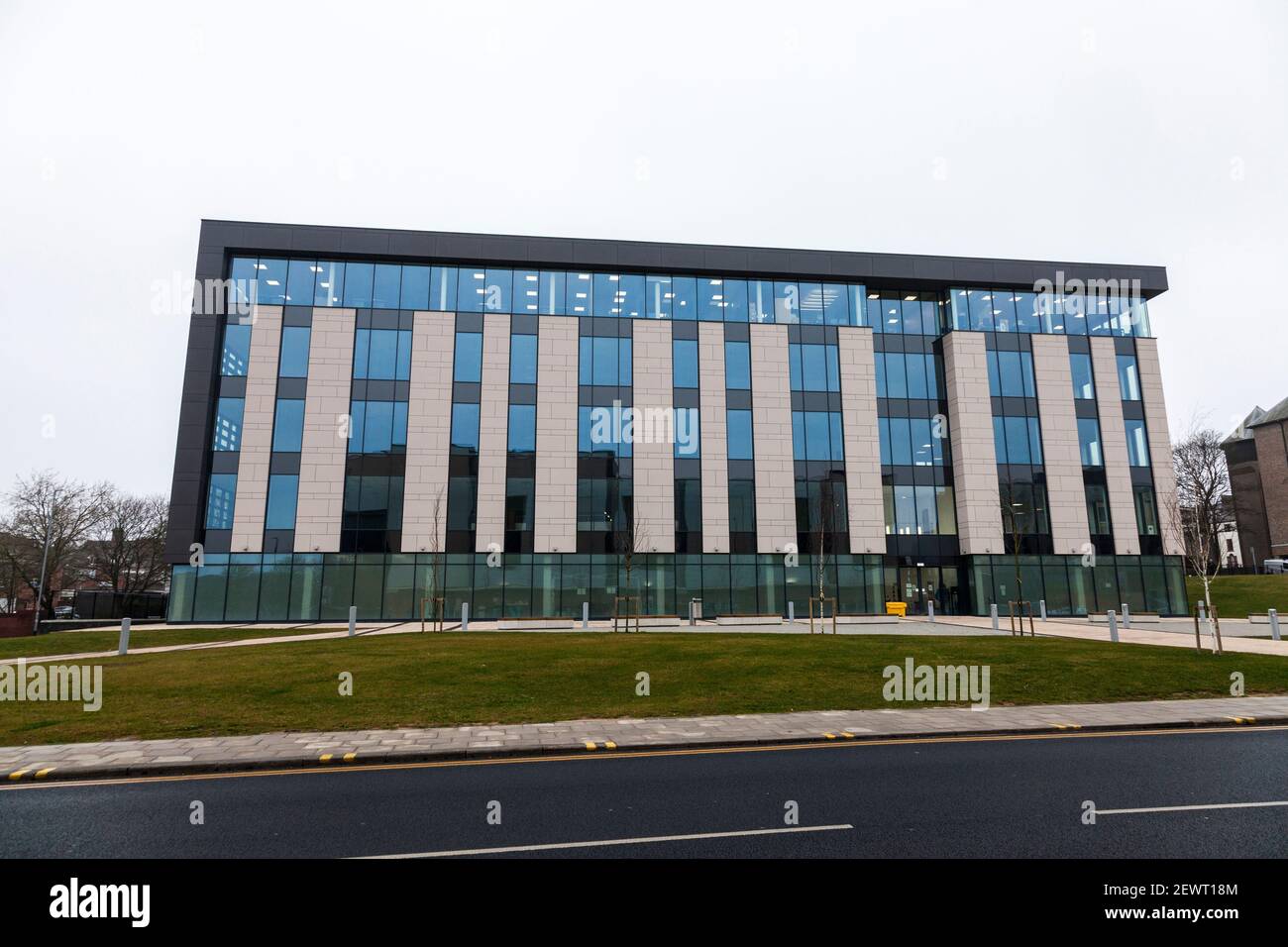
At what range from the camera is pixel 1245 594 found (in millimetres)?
46531

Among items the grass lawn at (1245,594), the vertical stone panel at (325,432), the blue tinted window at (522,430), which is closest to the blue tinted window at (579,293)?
the blue tinted window at (522,430)

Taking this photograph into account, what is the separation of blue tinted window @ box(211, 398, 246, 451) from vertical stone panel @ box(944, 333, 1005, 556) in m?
44.1

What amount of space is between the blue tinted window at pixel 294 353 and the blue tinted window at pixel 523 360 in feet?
39.4

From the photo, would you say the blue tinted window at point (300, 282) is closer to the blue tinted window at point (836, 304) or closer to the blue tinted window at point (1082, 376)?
the blue tinted window at point (836, 304)

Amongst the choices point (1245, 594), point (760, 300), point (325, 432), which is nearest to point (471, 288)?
point (325, 432)

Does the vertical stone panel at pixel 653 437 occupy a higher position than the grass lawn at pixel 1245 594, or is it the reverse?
the vertical stone panel at pixel 653 437

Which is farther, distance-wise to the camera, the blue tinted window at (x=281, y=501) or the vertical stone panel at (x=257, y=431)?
the blue tinted window at (x=281, y=501)

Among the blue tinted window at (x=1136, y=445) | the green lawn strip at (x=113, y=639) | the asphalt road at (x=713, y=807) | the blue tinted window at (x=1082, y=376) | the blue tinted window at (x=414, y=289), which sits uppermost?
the blue tinted window at (x=414, y=289)

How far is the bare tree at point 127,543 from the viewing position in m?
53.5

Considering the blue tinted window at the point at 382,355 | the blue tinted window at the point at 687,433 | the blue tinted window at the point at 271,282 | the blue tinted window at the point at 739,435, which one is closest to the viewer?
the blue tinted window at the point at 382,355

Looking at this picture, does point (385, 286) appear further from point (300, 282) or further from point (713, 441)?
point (713, 441)

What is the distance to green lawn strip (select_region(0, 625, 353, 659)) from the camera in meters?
21.2

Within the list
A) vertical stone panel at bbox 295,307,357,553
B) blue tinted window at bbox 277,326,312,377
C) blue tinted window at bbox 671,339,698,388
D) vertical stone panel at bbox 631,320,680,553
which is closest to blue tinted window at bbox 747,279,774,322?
blue tinted window at bbox 671,339,698,388

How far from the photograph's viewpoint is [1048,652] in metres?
17.8
